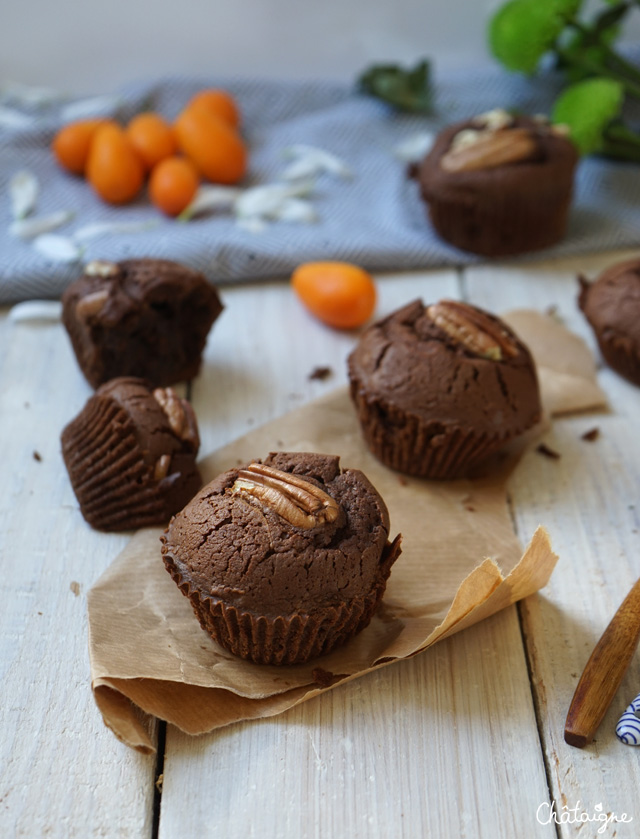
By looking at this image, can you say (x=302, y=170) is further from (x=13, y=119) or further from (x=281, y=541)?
(x=281, y=541)

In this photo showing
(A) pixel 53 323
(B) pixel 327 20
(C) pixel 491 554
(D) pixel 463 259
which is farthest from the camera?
(B) pixel 327 20

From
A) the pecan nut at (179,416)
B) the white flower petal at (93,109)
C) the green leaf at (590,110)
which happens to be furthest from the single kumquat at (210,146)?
the pecan nut at (179,416)

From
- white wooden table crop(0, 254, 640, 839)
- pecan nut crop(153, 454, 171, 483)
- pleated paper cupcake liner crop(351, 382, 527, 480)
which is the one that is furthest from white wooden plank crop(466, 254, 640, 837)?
pecan nut crop(153, 454, 171, 483)

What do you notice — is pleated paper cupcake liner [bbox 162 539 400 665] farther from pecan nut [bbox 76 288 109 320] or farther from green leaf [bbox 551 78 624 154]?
green leaf [bbox 551 78 624 154]

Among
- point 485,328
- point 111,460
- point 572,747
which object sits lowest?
point 572,747

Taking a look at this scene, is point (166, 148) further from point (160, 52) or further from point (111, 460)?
point (111, 460)

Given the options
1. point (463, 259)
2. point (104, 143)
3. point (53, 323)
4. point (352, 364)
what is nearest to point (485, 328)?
point (352, 364)

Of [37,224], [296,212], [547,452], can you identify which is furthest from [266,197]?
[547,452]
